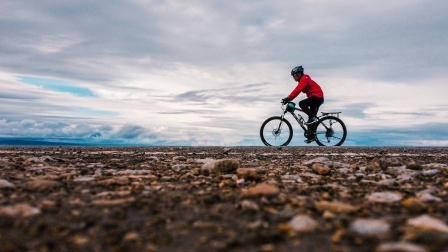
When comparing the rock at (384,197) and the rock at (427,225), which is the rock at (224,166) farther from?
the rock at (427,225)

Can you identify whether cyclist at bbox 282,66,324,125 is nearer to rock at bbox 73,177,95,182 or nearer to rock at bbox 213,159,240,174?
rock at bbox 213,159,240,174

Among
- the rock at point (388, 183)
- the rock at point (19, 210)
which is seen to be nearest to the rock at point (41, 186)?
the rock at point (19, 210)

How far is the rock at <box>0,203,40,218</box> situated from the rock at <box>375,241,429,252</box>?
196 cm

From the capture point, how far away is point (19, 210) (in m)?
2.24

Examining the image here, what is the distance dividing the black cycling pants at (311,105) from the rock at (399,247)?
12267mm

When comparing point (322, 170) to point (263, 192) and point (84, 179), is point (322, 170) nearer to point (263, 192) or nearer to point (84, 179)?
point (263, 192)

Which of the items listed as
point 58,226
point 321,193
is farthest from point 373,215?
point 58,226

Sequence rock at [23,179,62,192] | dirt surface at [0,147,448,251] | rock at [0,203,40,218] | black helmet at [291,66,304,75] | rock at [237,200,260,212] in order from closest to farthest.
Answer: dirt surface at [0,147,448,251] → rock at [0,203,40,218] → rock at [237,200,260,212] → rock at [23,179,62,192] → black helmet at [291,66,304,75]

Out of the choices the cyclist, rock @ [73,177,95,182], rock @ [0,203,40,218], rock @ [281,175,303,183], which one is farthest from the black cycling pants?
rock @ [0,203,40,218]

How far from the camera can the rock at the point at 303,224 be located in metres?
1.89

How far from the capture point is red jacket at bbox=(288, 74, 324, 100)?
13188mm

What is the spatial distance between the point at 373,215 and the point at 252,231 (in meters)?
0.86

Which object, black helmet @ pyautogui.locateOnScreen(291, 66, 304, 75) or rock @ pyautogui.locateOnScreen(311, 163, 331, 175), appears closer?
rock @ pyautogui.locateOnScreen(311, 163, 331, 175)

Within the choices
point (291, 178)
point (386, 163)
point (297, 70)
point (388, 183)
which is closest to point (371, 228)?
point (388, 183)
